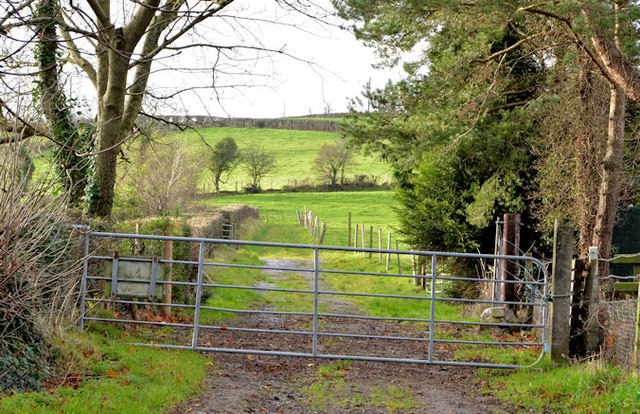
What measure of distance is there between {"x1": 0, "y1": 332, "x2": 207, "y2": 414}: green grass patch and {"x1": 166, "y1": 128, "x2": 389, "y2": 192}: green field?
5293 centimetres

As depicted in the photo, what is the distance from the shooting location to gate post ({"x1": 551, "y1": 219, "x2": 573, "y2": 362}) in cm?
848

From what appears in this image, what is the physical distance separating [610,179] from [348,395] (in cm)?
740

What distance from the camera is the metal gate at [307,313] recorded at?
8.51 m

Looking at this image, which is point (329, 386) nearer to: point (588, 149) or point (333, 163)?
point (588, 149)

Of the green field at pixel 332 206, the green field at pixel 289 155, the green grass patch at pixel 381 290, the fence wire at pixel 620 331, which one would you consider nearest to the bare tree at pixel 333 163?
the green field at pixel 289 155

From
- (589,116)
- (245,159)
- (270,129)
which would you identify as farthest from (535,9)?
(270,129)

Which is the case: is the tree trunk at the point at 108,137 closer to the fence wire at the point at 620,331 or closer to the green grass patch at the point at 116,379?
the green grass patch at the point at 116,379

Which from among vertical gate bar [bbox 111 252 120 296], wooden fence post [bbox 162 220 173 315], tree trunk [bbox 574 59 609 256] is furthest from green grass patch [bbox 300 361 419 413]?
tree trunk [bbox 574 59 609 256]

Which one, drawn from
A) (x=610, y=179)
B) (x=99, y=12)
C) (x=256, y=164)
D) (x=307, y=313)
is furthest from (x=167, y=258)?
(x=256, y=164)

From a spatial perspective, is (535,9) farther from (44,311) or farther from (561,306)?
(44,311)

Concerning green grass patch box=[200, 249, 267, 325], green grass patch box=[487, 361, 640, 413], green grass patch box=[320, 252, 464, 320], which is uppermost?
green grass patch box=[487, 361, 640, 413]

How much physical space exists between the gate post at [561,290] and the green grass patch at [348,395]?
236cm

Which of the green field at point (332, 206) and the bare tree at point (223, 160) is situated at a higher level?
the bare tree at point (223, 160)

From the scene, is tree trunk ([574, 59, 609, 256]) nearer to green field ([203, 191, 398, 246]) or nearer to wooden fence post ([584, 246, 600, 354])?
wooden fence post ([584, 246, 600, 354])
